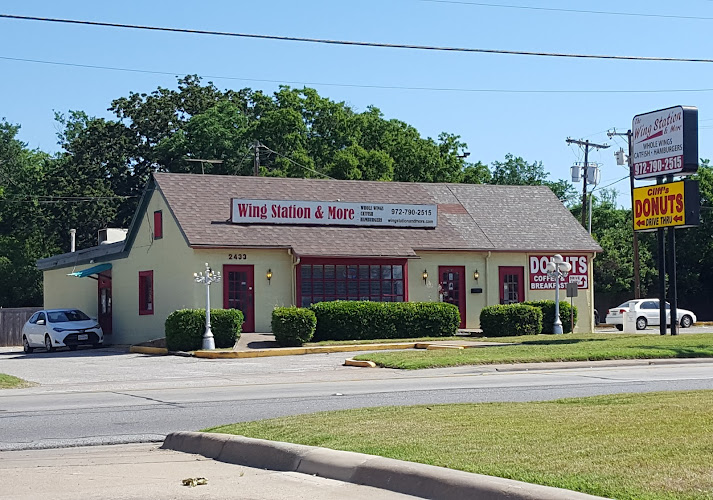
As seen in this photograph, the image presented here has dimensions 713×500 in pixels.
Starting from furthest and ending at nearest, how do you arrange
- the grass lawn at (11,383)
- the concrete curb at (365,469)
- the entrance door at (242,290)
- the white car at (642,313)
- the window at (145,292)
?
the white car at (642,313), the window at (145,292), the entrance door at (242,290), the grass lawn at (11,383), the concrete curb at (365,469)

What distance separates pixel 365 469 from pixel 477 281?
2818 cm

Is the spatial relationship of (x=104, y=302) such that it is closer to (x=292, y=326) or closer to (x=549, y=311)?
(x=292, y=326)

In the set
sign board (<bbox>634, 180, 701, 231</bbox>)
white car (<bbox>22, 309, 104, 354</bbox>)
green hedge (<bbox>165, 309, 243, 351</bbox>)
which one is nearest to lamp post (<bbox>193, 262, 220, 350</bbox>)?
green hedge (<bbox>165, 309, 243, 351</bbox>)

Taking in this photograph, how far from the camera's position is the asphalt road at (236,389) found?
1344 cm

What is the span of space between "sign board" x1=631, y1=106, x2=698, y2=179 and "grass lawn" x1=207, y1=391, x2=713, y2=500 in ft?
55.7

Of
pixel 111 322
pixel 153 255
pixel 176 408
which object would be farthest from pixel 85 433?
pixel 111 322

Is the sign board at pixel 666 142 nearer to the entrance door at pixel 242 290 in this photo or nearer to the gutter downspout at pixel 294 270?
the gutter downspout at pixel 294 270

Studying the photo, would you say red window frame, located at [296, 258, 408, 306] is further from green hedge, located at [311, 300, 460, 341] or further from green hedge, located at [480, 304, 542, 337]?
green hedge, located at [480, 304, 542, 337]

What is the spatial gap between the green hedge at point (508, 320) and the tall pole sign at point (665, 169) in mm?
4282

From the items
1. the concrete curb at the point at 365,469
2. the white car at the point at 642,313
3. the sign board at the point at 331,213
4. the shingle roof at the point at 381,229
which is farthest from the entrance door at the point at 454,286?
the concrete curb at the point at 365,469

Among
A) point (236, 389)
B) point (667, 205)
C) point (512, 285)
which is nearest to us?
point (236, 389)

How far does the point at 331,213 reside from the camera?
3516 centimetres

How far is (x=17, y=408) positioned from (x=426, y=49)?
42.2 feet

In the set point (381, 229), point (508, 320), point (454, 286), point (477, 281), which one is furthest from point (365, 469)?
point (477, 281)
